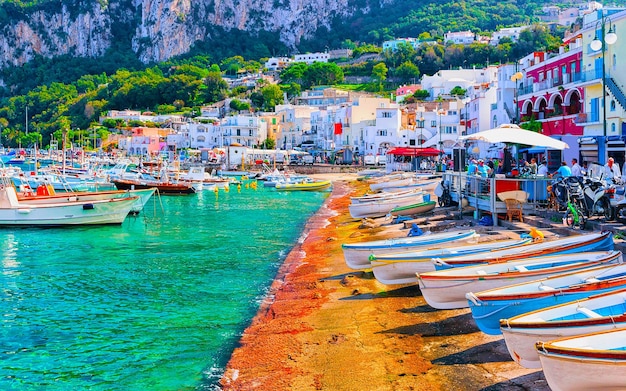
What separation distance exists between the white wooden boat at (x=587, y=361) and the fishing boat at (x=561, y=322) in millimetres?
507

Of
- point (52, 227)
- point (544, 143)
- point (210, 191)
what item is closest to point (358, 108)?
point (210, 191)

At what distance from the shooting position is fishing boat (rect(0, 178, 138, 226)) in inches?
1404

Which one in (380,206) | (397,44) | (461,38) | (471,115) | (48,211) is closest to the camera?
(380,206)

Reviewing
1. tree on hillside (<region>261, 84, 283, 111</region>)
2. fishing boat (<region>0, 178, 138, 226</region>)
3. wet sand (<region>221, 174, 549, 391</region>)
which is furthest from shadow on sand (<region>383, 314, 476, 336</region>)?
tree on hillside (<region>261, 84, 283, 111</region>)

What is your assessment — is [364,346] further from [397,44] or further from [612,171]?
[397,44]

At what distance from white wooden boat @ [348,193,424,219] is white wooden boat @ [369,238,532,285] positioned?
17087 mm

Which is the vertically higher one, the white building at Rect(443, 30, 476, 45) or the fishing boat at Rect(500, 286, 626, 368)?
the white building at Rect(443, 30, 476, 45)

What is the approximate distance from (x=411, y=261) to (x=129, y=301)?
806 centimetres

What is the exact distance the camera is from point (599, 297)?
9.25 meters

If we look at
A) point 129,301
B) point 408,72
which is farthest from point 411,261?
point 408,72

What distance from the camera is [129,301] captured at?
692 inches

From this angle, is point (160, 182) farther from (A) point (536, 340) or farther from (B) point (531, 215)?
(A) point (536, 340)

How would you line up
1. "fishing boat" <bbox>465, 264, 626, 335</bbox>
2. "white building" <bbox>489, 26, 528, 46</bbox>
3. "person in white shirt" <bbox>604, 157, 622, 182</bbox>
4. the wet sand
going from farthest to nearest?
"white building" <bbox>489, 26, 528, 46</bbox>
"person in white shirt" <bbox>604, 157, 622, 182</bbox>
"fishing boat" <bbox>465, 264, 626, 335</bbox>
the wet sand

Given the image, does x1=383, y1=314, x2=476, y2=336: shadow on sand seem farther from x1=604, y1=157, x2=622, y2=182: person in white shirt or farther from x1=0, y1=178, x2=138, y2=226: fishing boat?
x1=0, y1=178, x2=138, y2=226: fishing boat
